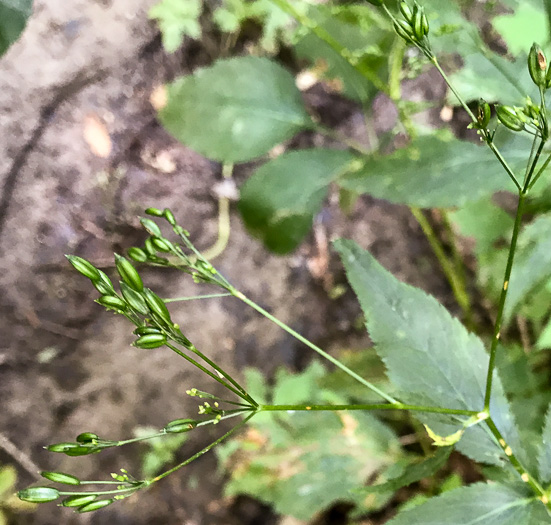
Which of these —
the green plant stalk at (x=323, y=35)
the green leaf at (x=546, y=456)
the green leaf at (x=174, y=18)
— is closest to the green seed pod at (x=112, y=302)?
the green leaf at (x=546, y=456)

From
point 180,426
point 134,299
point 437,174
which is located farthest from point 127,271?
point 437,174

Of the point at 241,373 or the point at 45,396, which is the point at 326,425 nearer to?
the point at 241,373

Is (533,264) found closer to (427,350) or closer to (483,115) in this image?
(427,350)

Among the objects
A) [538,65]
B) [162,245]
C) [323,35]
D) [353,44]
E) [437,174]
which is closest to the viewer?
[538,65]

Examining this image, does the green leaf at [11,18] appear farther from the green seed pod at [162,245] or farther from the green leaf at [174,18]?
the green leaf at [174,18]

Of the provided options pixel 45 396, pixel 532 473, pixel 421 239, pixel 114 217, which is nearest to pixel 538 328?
pixel 421 239

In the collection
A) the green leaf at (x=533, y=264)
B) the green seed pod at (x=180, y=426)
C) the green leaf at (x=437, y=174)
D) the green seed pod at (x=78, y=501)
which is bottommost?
the green seed pod at (x=78, y=501)
